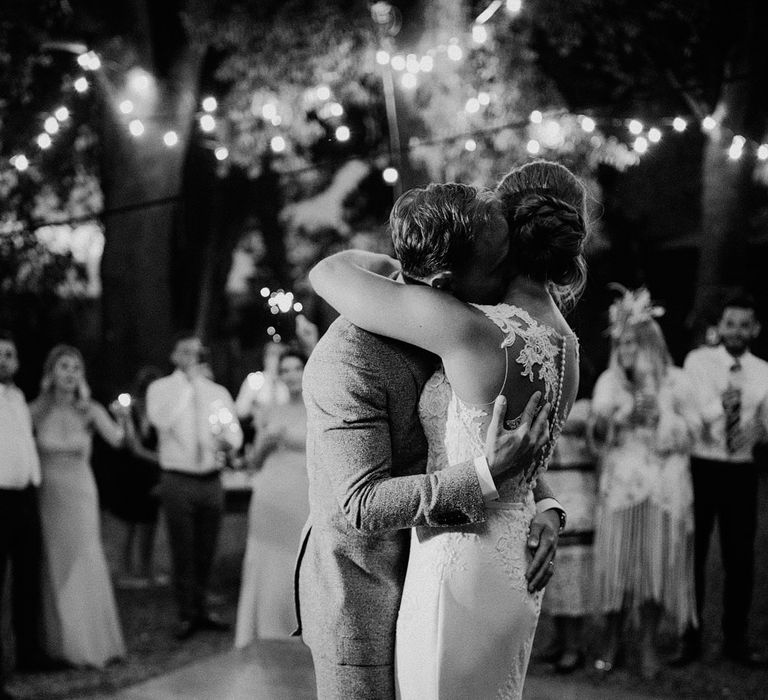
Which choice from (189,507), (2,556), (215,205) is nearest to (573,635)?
(189,507)

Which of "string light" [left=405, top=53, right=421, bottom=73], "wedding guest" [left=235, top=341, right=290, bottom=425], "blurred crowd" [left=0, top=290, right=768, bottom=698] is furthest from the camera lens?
"string light" [left=405, top=53, right=421, bottom=73]

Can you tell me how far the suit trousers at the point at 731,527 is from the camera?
16.1 ft

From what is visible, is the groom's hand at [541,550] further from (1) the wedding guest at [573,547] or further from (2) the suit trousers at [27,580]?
(2) the suit trousers at [27,580]

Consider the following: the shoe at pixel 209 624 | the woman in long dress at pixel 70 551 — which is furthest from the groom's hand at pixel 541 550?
the shoe at pixel 209 624

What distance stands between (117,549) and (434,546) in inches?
293

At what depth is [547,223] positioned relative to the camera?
6.35 ft

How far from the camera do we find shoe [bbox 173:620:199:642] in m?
5.48

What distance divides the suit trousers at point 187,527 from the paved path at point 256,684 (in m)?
0.80

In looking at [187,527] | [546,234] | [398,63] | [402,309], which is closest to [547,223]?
[546,234]

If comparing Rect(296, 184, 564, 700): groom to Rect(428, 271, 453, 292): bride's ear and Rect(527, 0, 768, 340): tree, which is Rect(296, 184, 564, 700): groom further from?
Rect(527, 0, 768, 340): tree

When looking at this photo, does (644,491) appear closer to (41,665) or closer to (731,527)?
(731,527)

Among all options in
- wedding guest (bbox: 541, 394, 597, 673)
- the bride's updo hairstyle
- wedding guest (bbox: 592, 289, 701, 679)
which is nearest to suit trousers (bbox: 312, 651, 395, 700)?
the bride's updo hairstyle

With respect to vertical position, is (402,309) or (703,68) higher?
(703,68)

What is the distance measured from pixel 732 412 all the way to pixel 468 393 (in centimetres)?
359
